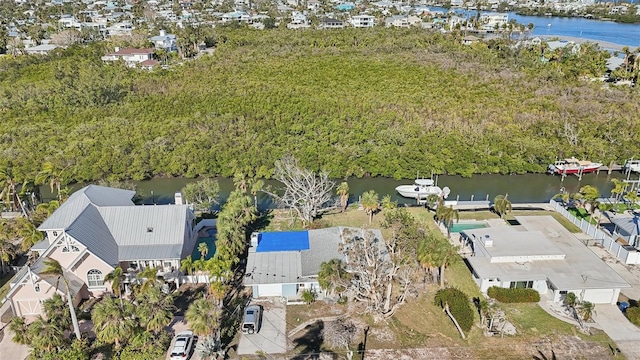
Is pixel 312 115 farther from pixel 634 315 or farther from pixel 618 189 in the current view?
Answer: pixel 634 315

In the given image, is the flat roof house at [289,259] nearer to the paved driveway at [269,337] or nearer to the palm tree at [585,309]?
the paved driveway at [269,337]

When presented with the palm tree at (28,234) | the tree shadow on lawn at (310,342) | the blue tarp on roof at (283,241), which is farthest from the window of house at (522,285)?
the palm tree at (28,234)

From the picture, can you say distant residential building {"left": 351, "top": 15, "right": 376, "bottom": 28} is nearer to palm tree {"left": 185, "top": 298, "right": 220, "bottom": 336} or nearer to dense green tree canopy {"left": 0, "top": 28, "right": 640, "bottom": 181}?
dense green tree canopy {"left": 0, "top": 28, "right": 640, "bottom": 181}

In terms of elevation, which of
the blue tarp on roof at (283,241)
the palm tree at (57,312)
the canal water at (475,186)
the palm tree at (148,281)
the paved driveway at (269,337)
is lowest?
the canal water at (475,186)

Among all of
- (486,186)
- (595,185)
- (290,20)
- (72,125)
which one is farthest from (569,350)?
(290,20)

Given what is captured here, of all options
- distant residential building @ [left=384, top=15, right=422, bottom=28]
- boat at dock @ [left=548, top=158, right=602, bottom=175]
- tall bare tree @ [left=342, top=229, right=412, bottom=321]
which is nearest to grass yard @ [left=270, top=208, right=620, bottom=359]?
tall bare tree @ [left=342, top=229, right=412, bottom=321]

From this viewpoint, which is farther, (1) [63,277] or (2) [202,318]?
(2) [202,318]

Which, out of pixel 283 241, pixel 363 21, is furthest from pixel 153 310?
pixel 363 21
